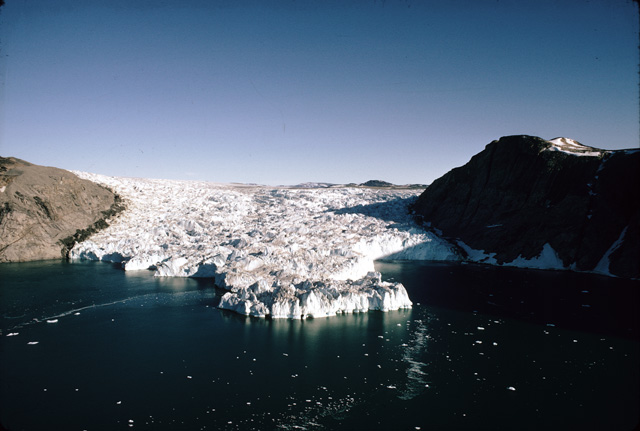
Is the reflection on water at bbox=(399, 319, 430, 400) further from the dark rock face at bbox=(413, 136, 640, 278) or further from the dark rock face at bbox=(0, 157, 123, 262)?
the dark rock face at bbox=(0, 157, 123, 262)

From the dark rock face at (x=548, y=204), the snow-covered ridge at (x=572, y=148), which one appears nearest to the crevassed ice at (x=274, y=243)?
the dark rock face at (x=548, y=204)

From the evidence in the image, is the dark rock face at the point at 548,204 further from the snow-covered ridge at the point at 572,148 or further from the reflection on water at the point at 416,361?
the reflection on water at the point at 416,361

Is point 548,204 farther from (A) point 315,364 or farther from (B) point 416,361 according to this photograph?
(A) point 315,364

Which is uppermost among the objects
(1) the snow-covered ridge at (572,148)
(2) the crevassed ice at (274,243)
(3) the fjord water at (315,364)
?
(1) the snow-covered ridge at (572,148)

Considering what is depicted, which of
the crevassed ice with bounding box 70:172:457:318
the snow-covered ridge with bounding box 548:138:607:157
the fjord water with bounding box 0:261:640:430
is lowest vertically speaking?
the fjord water with bounding box 0:261:640:430

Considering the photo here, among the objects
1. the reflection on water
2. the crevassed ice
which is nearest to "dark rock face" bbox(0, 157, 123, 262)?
the crevassed ice

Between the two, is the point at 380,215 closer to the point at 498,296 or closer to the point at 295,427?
the point at 498,296

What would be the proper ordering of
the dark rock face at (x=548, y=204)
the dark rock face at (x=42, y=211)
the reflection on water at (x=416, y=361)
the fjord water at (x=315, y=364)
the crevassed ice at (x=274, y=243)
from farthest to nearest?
the dark rock face at (x=42, y=211) → the dark rock face at (x=548, y=204) → the crevassed ice at (x=274, y=243) → the reflection on water at (x=416, y=361) → the fjord water at (x=315, y=364)
